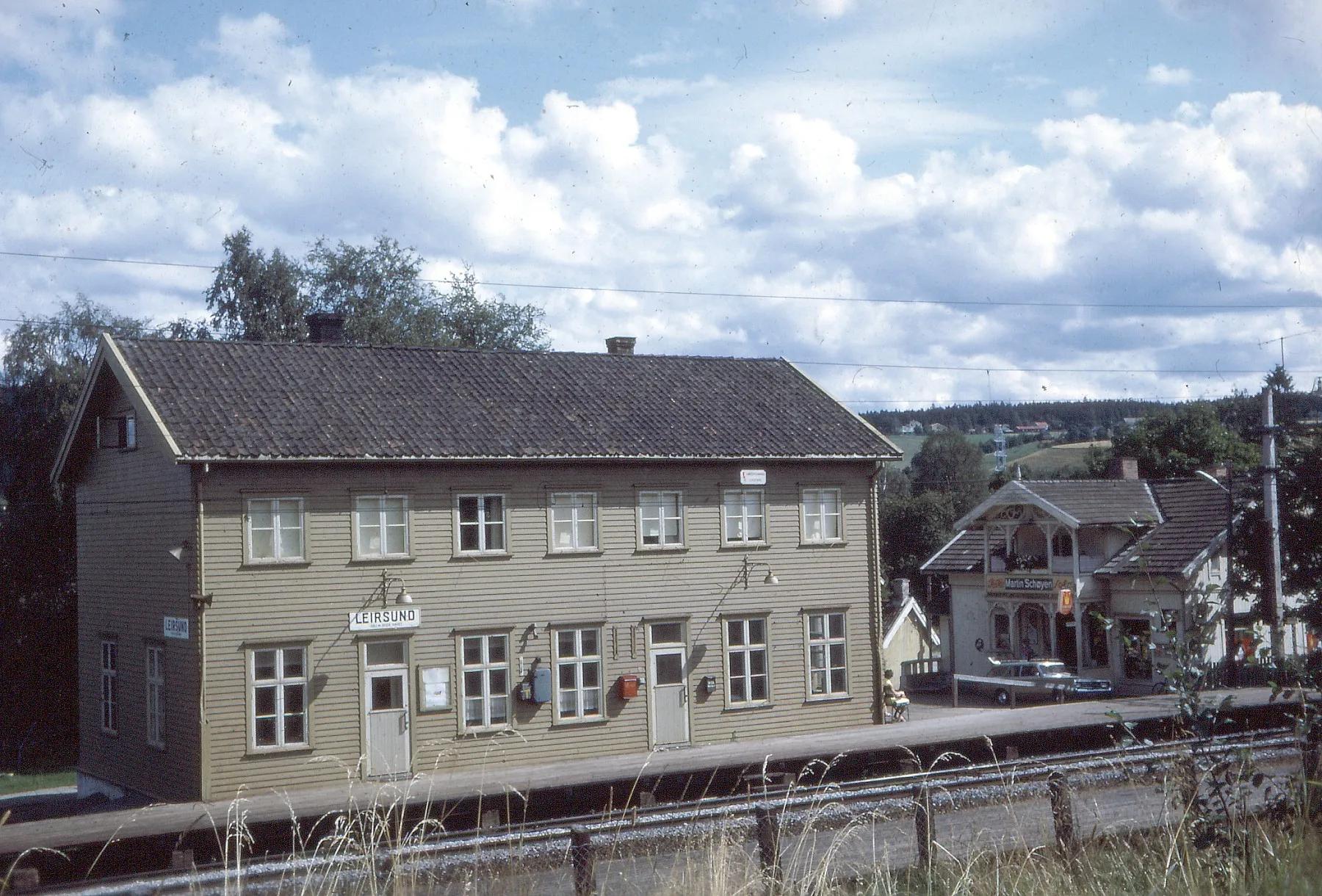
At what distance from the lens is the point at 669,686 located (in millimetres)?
25641

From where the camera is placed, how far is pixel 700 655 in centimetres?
2595

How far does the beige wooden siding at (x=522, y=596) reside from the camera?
21.6 meters

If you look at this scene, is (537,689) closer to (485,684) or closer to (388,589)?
(485,684)

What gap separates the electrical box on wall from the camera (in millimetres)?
A: 23844

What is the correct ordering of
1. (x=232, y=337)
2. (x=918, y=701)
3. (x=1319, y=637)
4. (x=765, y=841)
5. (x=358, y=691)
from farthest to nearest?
(x=232, y=337), (x=918, y=701), (x=358, y=691), (x=765, y=841), (x=1319, y=637)

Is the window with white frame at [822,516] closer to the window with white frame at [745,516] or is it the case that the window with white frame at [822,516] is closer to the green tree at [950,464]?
the window with white frame at [745,516]

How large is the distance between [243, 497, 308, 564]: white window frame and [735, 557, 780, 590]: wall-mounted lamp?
897 cm

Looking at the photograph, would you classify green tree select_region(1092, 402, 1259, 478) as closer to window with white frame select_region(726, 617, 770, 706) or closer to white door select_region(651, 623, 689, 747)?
window with white frame select_region(726, 617, 770, 706)

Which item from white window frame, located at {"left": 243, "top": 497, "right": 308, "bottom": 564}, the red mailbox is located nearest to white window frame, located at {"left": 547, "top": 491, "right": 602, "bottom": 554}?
the red mailbox

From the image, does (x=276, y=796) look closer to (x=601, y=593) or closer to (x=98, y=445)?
(x=601, y=593)

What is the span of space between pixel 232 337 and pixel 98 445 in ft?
69.5

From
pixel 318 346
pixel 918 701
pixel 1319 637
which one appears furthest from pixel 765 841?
pixel 918 701

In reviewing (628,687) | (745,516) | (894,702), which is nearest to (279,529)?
(628,687)

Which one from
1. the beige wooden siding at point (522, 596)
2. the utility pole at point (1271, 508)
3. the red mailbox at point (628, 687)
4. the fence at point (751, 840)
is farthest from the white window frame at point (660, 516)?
the fence at point (751, 840)
